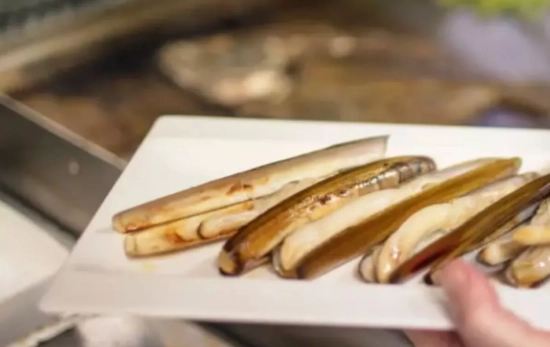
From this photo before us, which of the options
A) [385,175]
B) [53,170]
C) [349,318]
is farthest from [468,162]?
[53,170]

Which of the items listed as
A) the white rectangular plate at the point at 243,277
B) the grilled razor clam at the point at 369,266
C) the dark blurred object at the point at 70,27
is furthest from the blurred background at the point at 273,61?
the grilled razor clam at the point at 369,266

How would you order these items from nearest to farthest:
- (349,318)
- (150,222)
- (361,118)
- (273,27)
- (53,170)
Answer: (349,318) < (150,222) < (53,170) < (361,118) < (273,27)

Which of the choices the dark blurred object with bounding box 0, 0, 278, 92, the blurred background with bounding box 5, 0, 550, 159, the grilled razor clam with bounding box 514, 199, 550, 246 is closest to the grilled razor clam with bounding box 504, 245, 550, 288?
the grilled razor clam with bounding box 514, 199, 550, 246

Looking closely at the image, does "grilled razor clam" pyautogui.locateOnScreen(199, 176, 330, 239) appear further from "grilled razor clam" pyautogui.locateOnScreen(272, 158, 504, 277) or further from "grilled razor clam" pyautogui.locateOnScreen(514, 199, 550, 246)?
"grilled razor clam" pyautogui.locateOnScreen(514, 199, 550, 246)

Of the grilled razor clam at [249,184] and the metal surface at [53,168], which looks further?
the metal surface at [53,168]

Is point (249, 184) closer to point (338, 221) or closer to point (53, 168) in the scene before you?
point (338, 221)

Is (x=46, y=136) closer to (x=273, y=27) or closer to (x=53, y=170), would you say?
(x=53, y=170)

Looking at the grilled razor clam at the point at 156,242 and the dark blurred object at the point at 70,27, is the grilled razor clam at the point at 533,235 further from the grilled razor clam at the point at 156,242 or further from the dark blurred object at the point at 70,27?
the dark blurred object at the point at 70,27
